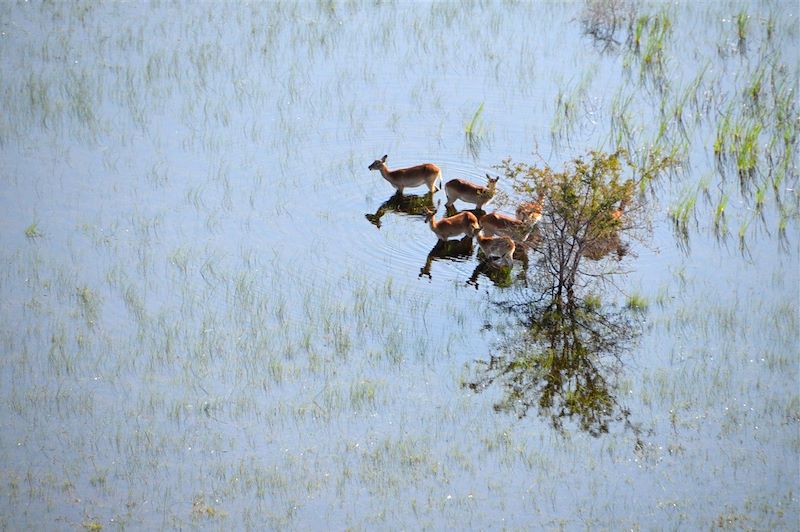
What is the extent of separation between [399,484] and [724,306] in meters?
4.63

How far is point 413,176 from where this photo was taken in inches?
602

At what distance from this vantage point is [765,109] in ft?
57.8

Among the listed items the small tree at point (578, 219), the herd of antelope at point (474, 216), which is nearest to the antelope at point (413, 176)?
the herd of antelope at point (474, 216)

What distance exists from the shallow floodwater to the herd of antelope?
0.33 m

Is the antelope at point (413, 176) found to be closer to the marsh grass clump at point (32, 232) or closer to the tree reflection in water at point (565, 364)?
the tree reflection in water at point (565, 364)

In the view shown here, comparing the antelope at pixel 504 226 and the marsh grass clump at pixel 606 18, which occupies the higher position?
the marsh grass clump at pixel 606 18

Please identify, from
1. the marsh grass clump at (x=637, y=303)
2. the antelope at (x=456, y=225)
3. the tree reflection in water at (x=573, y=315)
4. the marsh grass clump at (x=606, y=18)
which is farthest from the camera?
the marsh grass clump at (x=606, y=18)

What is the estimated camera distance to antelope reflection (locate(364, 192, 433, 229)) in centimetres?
1498

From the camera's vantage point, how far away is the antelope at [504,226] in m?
13.8

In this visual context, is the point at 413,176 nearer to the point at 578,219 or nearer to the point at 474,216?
the point at 474,216

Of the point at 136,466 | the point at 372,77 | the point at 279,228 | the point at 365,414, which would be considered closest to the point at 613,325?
the point at 365,414

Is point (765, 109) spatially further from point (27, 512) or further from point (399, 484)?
point (27, 512)

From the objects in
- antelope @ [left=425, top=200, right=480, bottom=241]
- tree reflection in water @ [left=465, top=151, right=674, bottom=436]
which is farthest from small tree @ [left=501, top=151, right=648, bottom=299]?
antelope @ [left=425, top=200, right=480, bottom=241]

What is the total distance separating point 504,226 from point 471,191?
3.69 feet
